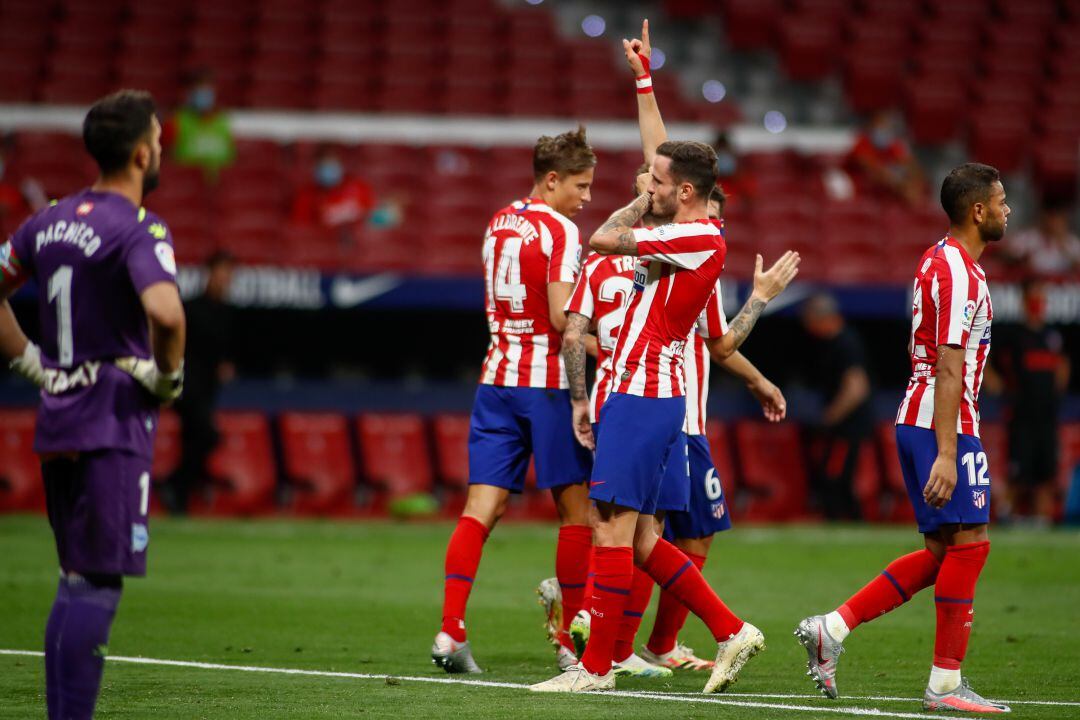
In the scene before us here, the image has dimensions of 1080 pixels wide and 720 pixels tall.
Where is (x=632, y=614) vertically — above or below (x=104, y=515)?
below

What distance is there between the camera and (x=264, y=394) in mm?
17219

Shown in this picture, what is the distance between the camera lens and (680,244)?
6.47m

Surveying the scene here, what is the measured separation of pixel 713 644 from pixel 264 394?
9.49m

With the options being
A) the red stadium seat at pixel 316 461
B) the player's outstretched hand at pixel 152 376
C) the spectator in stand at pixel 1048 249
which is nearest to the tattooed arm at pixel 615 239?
the player's outstretched hand at pixel 152 376

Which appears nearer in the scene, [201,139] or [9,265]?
[9,265]

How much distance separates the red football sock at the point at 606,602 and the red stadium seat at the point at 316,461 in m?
9.97

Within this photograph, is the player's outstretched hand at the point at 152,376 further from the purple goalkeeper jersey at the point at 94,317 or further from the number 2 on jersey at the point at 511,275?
the number 2 on jersey at the point at 511,275

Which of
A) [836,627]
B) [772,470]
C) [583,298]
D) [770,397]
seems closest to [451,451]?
[772,470]

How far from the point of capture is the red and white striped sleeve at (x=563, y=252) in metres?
7.61

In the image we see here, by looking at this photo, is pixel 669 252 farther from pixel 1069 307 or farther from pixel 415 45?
pixel 415 45

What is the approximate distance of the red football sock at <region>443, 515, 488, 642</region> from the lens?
7.27 m

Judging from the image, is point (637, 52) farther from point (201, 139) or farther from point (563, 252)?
point (201, 139)

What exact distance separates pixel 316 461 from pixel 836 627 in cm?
1041

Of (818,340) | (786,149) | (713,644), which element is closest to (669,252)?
(713,644)
